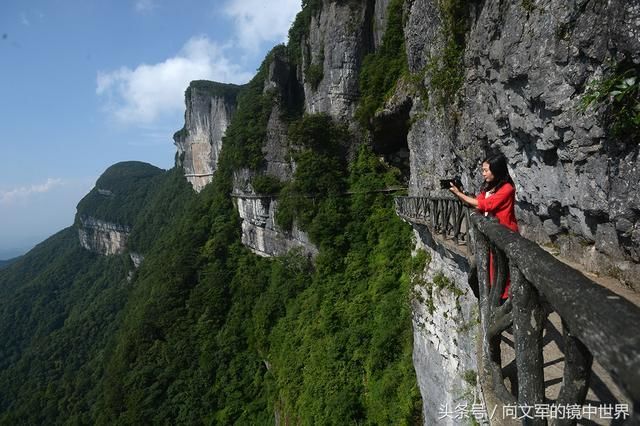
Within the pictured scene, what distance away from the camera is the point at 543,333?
174cm

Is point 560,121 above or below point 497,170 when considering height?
above

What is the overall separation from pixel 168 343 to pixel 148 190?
63.1m

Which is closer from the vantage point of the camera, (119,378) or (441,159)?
(441,159)

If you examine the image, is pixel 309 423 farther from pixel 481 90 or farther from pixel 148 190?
pixel 148 190

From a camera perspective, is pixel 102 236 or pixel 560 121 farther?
pixel 102 236

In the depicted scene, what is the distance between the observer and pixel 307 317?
69.2 ft

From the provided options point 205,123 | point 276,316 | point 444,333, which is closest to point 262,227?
point 276,316

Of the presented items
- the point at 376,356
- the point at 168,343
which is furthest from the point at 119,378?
the point at 376,356

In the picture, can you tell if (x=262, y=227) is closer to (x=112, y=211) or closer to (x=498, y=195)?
(x=498, y=195)

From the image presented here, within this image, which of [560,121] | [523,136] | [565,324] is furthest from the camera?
[523,136]

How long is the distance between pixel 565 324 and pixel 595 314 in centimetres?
20

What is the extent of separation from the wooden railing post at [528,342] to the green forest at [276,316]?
9.28 m

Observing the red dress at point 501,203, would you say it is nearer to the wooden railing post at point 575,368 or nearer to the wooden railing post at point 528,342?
the wooden railing post at point 528,342

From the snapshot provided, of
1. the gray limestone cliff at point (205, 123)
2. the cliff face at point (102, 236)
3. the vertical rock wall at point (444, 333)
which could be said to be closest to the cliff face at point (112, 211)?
the cliff face at point (102, 236)
